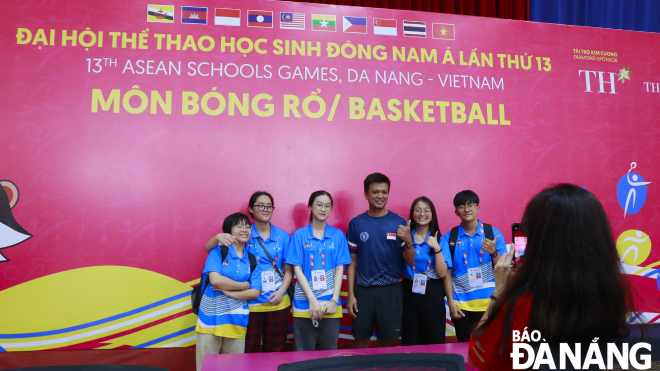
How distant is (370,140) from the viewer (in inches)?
135

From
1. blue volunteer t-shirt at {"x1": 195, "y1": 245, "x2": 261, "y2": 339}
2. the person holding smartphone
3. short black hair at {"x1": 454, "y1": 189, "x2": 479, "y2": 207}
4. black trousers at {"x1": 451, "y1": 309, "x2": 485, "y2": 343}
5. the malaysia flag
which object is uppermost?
the malaysia flag

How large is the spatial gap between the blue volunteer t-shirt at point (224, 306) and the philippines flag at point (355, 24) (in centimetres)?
200

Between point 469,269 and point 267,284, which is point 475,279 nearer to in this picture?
point 469,269

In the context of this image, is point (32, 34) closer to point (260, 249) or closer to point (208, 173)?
point (208, 173)

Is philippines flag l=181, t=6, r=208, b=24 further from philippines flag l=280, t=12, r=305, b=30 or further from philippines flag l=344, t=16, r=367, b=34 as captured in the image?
philippines flag l=344, t=16, r=367, b=34

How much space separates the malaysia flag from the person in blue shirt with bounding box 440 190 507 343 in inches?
57.5

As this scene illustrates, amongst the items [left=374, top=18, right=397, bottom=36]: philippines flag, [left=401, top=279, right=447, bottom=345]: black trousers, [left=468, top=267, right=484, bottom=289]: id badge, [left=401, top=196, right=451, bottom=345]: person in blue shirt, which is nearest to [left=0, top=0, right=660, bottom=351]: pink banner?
[left=374, top=18, right=397, bottom=36]: philippines flag

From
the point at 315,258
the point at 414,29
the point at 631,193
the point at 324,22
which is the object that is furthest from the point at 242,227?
the point at 631,193

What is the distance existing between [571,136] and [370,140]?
1.76 metres

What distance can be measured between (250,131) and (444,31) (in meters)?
1.81

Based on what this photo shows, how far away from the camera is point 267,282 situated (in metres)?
2.79

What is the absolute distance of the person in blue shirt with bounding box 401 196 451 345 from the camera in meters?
2.82

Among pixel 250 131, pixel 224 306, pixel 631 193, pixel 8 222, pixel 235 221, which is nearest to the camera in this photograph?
pixel 224 306

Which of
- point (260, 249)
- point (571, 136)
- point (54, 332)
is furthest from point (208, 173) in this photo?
point (571, 136)
